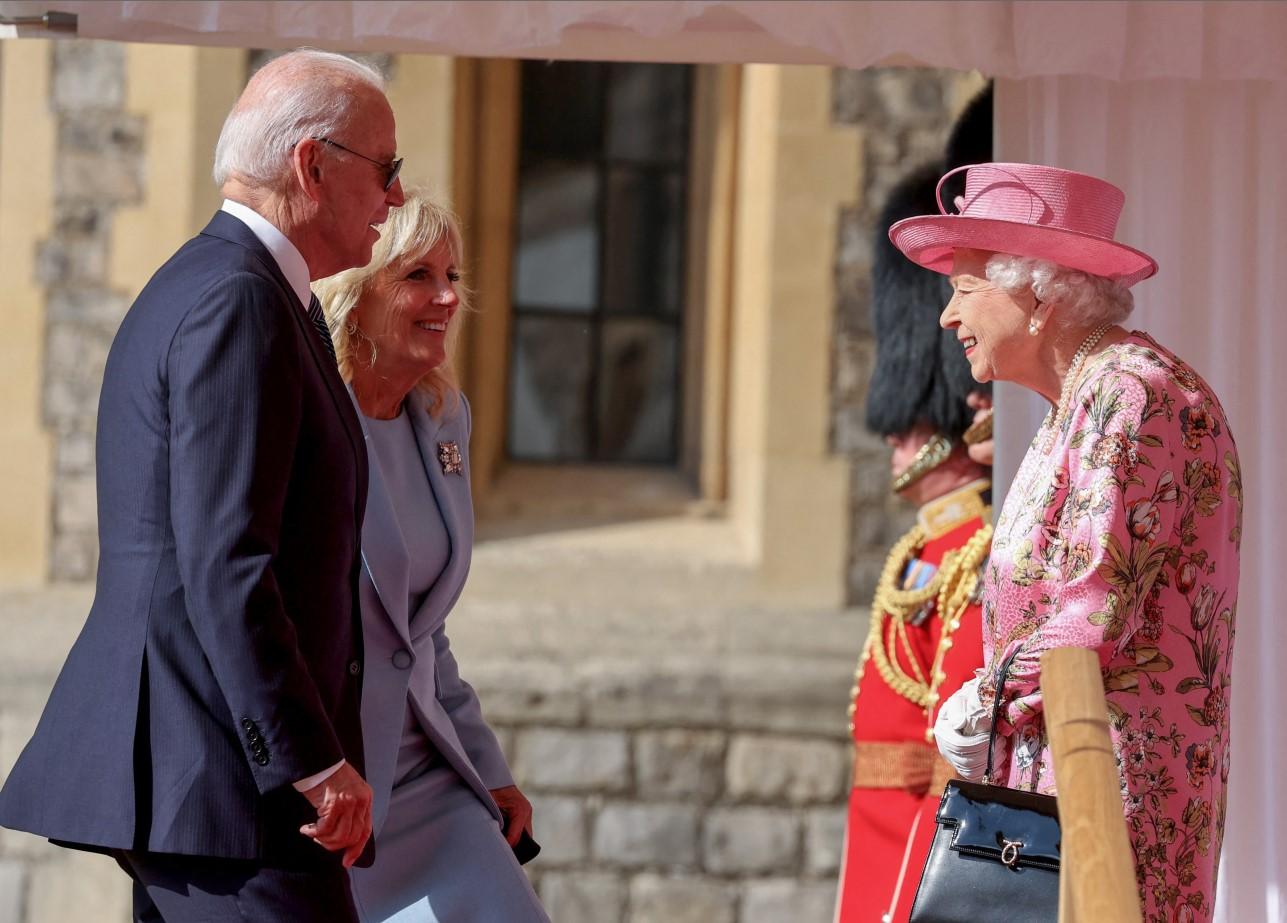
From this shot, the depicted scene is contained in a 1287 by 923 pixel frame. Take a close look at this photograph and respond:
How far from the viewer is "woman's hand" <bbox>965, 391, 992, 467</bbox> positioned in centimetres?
374

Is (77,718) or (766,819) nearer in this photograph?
(77,718)

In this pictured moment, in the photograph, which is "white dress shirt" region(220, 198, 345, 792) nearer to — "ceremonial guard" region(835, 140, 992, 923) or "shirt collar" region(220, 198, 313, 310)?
"shirt collar" region(220, 198, 313, 310)

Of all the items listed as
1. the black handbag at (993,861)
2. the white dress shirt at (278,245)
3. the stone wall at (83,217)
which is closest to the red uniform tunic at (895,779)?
the black handbag at (993,861)

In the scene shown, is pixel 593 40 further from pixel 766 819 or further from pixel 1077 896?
pixel 766 819

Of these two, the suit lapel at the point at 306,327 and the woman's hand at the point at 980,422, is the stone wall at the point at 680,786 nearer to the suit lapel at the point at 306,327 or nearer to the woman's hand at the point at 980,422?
the woman's hand at the point at 980,422

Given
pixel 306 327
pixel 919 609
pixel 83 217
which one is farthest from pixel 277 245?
pixel 83 217

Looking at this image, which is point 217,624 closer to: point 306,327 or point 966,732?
point 306,327

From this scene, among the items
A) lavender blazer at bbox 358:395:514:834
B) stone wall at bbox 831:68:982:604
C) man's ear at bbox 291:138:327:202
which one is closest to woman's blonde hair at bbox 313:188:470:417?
lavender blazer at bbox 358:395:514:834

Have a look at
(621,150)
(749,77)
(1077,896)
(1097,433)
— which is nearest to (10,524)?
(621,150)

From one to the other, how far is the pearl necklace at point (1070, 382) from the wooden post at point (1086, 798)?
77 cm

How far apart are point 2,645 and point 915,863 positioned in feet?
11.8

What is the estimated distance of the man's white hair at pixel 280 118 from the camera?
237 centimetres

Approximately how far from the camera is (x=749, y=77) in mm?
6449

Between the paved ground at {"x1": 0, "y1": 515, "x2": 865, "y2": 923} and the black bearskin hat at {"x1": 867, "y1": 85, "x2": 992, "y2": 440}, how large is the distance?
A: 1.89 meters
